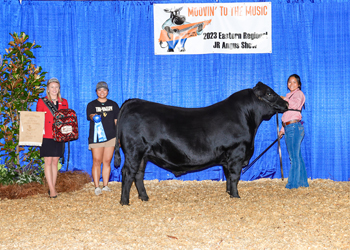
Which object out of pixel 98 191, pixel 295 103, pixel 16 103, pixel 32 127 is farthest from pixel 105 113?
pixel 295 103

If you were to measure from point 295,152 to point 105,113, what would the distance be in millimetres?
2924

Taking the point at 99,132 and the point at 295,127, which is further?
the point at 295,127

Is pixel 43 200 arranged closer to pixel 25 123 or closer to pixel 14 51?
pixel 25 123

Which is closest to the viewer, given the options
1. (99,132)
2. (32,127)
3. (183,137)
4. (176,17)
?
(183,137)

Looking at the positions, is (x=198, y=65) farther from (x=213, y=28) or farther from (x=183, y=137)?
(x=183, y=137)

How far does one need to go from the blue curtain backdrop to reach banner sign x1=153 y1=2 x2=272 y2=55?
5.3 inches

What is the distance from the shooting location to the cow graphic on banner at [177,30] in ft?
18.8

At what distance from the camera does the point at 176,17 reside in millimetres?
5730

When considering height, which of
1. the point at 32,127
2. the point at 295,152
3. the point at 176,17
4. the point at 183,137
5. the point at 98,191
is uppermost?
the point at 176,17

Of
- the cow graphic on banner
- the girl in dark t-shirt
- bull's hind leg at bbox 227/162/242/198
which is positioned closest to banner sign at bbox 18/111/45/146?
the girl in dark t-shirt

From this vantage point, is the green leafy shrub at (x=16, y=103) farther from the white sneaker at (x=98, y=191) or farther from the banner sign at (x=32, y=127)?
the white sneaker at (x=98, y=191)

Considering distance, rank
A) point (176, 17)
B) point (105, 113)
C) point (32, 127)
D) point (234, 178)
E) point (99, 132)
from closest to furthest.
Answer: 1. point (234, 178)
2. point (32, 127)
3. point (99, 132)
4. point (105, 113)
5. point (176, 17)

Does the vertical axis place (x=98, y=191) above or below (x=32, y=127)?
below

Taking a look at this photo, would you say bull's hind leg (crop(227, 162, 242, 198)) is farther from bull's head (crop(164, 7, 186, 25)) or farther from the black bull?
bull's head (crop(164, 7, 186, 25))
